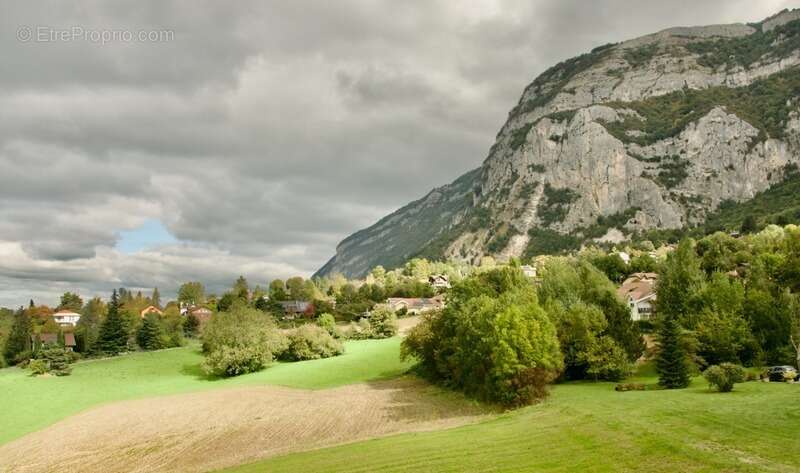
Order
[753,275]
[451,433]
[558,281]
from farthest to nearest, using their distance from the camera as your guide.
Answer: [558,281], [753,275], [451,433]

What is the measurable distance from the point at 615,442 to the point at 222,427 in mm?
34404

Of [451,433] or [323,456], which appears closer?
[323,456]

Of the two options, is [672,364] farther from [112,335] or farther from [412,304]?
[412,304]

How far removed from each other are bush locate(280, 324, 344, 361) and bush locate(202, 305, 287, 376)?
2417 mm

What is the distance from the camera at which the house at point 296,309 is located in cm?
14810

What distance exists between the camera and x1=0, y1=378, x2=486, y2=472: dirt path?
3706 cm

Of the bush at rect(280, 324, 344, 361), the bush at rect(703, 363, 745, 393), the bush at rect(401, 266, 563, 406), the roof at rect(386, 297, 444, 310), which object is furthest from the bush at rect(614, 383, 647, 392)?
the roof at rect(386, 297, 444, 310)

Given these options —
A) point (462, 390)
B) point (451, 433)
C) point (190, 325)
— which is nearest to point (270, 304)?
point (190, 325)

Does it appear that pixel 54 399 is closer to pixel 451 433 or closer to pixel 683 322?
pixel 451 433

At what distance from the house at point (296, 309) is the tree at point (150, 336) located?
1449 inches

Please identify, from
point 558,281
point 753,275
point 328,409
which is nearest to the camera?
point 328,409

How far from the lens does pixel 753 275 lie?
219ft

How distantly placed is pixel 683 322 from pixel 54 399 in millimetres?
79417

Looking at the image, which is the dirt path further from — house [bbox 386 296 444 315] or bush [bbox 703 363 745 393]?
house [bbox 386 296 444 315]
